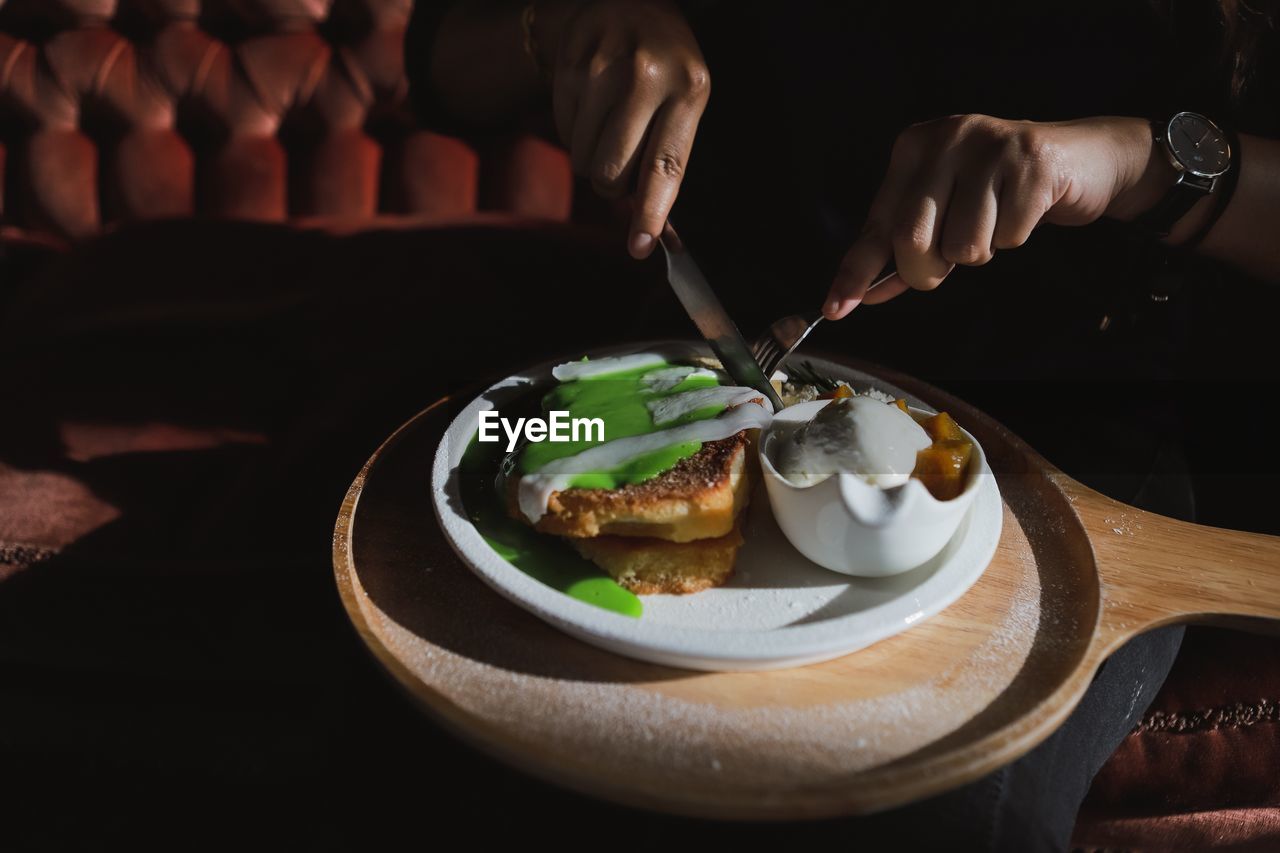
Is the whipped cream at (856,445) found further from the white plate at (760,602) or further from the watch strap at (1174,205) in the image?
the watch strap at (1174,205)

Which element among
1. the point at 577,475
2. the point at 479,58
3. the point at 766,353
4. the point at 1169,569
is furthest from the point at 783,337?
the point at 479,58

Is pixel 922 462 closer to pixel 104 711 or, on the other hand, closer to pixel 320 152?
pixel 104 711

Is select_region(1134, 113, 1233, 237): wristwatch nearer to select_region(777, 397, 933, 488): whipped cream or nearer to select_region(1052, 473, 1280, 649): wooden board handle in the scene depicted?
select_region(1052, 473, 1280, 649): wooden board handle

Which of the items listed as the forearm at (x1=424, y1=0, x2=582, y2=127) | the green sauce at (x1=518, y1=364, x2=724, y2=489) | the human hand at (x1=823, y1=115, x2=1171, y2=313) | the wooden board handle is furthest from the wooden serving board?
the forearm at (x1=424, y1=0, x2=582, y2=127)

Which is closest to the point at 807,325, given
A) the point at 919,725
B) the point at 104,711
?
the point at 919,725

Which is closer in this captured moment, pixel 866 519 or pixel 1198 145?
pixel 866 519

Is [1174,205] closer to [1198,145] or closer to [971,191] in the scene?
[1198,145]
